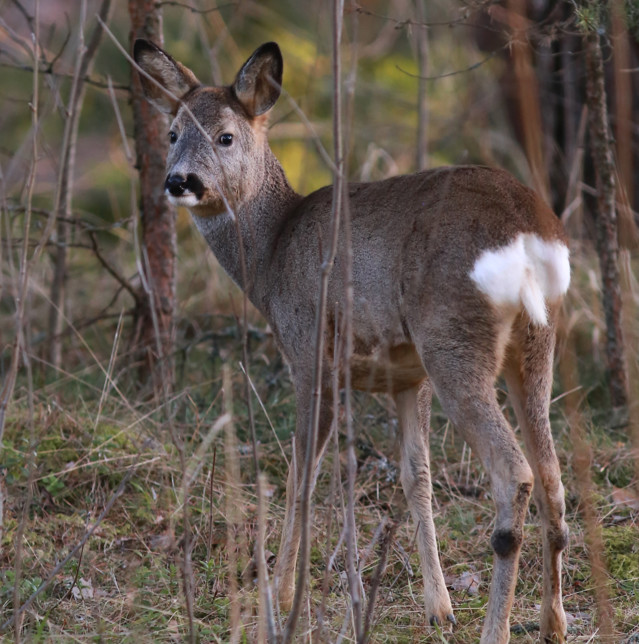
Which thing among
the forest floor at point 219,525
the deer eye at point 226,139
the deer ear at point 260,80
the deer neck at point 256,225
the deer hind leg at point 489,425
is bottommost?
the forest floor at point 219,525

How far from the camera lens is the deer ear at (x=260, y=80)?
13.9 ft

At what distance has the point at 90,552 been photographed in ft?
13.7

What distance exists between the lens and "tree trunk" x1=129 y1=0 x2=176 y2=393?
551cm

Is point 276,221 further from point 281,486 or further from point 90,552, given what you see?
point 90,552

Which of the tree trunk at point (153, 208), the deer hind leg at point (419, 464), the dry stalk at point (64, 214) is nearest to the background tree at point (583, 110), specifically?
the deer hind leg at point (419, 464)

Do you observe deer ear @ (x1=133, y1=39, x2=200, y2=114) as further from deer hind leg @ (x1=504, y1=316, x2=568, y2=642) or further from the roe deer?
deer hind leg @ (x1=504, y1=316, x2=568, y2=642)

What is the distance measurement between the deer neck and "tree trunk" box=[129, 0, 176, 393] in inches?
42.8

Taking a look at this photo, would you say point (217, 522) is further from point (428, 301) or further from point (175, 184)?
point (428, 301)

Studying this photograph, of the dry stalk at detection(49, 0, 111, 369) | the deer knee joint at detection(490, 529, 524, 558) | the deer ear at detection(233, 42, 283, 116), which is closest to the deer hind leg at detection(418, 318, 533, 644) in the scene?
the deer knee joint at detection(490, 529, 524, 558)

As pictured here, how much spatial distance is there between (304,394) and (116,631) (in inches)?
45.6

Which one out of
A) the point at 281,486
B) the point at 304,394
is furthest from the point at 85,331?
the point at 304,394

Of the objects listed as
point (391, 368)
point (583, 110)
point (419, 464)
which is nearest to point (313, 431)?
point (391, 368)

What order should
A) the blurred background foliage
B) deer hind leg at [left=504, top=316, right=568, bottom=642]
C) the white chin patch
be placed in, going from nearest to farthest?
deer hind leg at [left=504, top=316, right=568, bottom=642], the blurred background foliage, the white chin patch

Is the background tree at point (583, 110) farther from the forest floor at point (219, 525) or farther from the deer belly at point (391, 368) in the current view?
the forest floor at point (219, 525)
